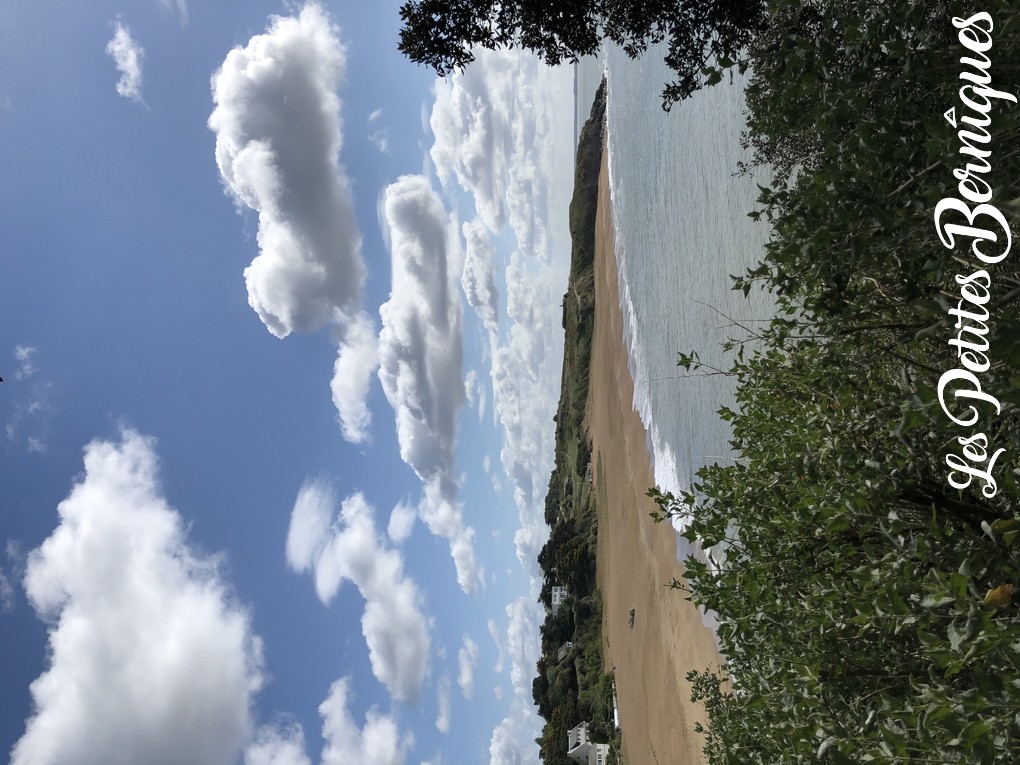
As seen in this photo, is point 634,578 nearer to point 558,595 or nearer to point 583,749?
point 583,749

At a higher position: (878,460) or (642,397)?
(642,397)

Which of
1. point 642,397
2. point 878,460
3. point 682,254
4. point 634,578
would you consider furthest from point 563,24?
point 634,578

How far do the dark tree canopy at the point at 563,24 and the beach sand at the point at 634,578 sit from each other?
2347 cm

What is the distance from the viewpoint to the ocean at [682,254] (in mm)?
28656

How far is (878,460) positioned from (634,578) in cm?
3851

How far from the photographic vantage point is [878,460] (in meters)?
6.18

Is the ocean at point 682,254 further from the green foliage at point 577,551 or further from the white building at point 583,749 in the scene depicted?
the white building at point 583,749

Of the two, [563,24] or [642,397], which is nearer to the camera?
[563,24]

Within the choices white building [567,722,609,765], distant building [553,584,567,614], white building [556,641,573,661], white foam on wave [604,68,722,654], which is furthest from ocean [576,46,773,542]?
distant building [553,584,567,614]

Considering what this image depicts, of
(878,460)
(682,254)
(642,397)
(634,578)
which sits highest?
(682,254)

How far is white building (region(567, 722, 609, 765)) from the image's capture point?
5241cm

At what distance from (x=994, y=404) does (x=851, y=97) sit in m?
3.05

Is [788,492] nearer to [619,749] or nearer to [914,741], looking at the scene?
[914,741]

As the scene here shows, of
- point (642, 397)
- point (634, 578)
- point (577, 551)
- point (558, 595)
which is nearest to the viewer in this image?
point (634, 578)
